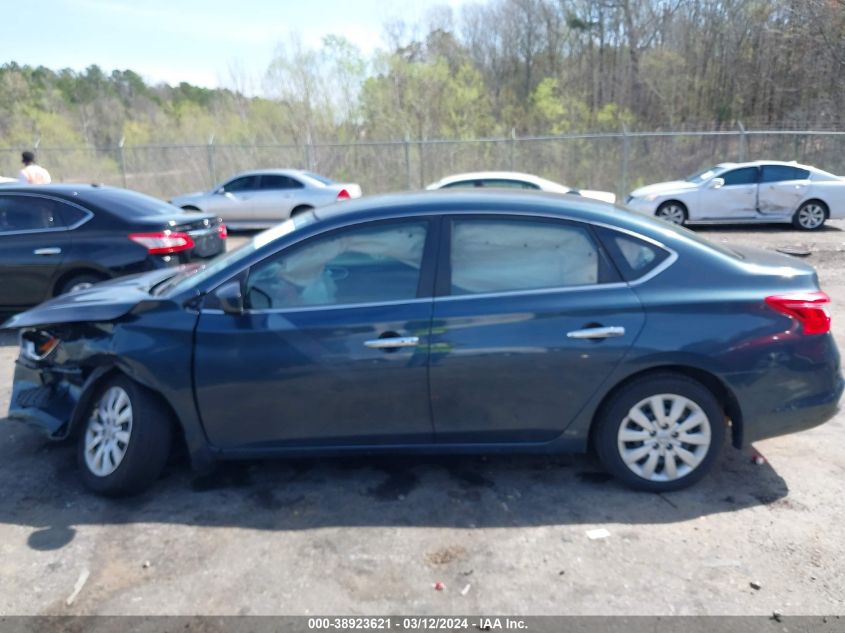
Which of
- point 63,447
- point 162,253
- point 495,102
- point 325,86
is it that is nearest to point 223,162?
point 325,86

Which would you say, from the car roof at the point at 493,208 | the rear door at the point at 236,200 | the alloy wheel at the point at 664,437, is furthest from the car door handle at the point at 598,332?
the rear door at the point at 236,200

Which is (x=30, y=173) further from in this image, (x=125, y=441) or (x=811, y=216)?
(x=811, y=216)

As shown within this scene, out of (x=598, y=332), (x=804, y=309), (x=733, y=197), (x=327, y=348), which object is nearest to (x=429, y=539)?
(x=327, y=348)

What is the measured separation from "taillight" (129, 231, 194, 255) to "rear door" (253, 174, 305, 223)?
893 cm

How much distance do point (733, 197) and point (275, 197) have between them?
9865mm

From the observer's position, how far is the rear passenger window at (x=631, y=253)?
384 centimetres

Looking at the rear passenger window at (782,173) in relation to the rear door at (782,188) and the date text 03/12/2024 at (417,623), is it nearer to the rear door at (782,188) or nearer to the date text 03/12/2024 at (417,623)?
the rear door at (782,188)

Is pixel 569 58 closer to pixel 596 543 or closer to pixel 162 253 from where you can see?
pixel 162 253

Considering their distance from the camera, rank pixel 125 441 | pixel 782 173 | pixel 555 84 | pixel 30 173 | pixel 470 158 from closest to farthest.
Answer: pixel 125 441
pixel 30 173
pixel 782 173
pixel 470 158
pixel 555 84

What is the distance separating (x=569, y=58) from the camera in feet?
123

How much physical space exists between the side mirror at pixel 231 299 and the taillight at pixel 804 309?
2807 mm

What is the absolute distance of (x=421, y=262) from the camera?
3.88m

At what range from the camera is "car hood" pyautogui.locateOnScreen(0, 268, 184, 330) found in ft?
13.4

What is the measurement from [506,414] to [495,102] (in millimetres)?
33307
